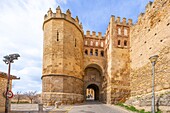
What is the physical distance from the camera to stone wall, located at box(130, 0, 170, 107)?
12.3m

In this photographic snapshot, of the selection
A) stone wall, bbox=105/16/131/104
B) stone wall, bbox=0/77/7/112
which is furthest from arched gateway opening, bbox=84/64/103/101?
stone wall, bbox=0/77/7/112

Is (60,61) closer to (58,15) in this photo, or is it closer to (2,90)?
(58,15)

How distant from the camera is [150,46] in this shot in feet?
47.9

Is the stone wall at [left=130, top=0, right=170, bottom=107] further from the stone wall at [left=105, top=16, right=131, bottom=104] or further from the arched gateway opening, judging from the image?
the arched gateway opening

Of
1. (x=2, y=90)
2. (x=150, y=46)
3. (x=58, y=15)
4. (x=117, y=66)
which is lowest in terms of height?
(x=2, y=90)

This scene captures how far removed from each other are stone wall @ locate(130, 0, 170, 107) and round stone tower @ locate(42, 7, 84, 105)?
664 cm

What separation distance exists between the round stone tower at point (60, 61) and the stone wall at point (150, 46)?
6.64m

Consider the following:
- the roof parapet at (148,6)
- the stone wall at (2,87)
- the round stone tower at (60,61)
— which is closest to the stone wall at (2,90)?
the stone wall at (2,87)

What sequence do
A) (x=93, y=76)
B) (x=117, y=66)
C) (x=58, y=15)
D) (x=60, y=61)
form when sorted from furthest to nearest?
(x=93, y=76) < (x=117, y=66) < (x=58, y=15) < (x=60, y=61)

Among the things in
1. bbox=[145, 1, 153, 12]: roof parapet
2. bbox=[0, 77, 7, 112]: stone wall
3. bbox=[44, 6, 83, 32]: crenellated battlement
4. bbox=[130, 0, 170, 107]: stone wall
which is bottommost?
bbox=[0, 77, 7, 112]: stone wall

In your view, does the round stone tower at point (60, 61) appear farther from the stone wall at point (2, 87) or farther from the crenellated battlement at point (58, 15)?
the stone wall at point (2, 87)

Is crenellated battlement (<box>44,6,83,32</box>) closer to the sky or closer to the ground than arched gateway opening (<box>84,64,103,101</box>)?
closer to the sky

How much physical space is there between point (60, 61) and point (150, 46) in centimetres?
930

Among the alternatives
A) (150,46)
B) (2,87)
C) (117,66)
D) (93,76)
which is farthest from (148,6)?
(93,76)
